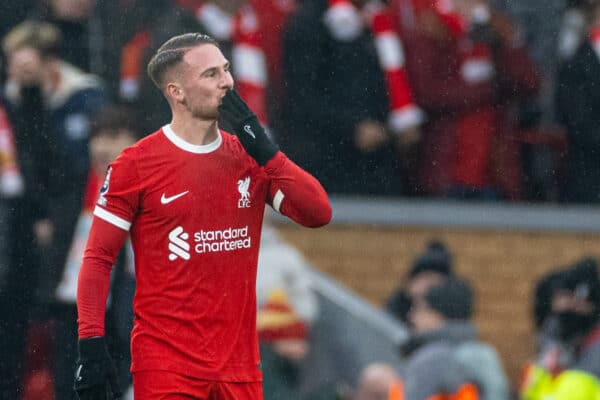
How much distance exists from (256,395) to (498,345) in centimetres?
444

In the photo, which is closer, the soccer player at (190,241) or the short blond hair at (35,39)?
the soccer player at (190,241)

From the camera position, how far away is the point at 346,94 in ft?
30.8

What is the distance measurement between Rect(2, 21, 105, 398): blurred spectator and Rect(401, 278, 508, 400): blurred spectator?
76.2 inches

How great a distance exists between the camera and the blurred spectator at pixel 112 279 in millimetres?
7543

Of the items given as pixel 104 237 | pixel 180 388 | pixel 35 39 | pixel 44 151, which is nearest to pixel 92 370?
pixel 180 388

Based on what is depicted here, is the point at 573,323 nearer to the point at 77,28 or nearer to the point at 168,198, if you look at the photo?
the point at 168,198

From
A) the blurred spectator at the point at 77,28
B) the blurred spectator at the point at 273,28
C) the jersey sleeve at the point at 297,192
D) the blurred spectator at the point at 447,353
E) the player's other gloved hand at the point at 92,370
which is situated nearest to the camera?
the player's other gloved hand at the point at 92,370

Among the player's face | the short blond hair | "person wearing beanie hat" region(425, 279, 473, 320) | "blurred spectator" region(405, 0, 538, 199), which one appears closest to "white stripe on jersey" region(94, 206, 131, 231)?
the player's face

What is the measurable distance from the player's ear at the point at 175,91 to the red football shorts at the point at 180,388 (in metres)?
0.98

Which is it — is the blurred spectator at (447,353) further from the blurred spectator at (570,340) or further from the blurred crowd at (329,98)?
the blurred crowd at (329,98)

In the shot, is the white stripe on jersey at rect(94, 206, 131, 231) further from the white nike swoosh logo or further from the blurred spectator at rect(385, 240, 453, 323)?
the blurred spectator at rect(385, 240, 453, 323)

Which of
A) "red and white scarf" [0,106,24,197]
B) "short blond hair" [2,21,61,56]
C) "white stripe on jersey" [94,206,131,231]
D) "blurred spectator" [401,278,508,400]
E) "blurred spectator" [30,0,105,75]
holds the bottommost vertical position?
"blurred spectator" [401,278,508,400]

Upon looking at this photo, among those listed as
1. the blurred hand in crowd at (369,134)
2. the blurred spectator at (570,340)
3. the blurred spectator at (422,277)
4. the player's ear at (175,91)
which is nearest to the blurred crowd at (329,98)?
the blurred hand in crowd at (369,134)

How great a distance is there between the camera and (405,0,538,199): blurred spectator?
9.58 metres
